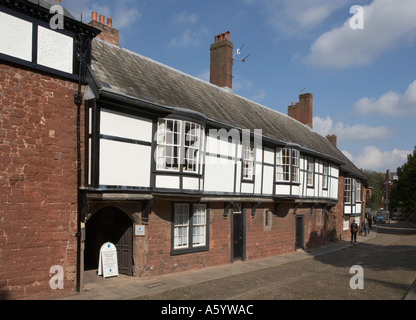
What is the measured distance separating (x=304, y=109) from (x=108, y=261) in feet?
74.9

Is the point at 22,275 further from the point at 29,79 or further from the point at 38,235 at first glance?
the point at 29,79

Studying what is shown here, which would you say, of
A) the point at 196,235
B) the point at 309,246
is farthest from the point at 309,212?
the point at 196,235

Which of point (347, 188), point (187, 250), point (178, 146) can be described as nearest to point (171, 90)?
point (178, 146)

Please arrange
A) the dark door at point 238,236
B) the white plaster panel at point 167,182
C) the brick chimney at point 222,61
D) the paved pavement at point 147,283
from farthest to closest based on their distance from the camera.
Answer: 1. the brick chimney at point 222,61
2. the dark door at point 238,236
3. the white plaster panel at point 167,182
4. the paved pavement at point 147,283

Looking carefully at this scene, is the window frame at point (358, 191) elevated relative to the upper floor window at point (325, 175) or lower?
lower

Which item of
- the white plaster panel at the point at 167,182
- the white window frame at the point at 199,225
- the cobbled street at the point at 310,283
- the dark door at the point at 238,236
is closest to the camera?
the cobbled street at the point at 310,283

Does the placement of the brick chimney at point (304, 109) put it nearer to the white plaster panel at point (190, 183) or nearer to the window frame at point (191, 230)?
the window frame at point (191, 230)

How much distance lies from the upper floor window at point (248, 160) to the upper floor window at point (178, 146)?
375cm

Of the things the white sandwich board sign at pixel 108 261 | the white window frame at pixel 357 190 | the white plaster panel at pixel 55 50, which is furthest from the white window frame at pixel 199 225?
the white window frame at pixel 357 190

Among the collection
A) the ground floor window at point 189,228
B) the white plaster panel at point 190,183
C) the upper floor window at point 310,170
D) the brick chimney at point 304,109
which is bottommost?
the ground floor window at point 189,228

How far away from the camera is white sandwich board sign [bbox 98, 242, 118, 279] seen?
37.6ft

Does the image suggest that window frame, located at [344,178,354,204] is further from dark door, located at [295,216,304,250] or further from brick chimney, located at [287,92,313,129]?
dark door, located at [295,216,304,250]

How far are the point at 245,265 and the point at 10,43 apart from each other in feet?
37.6

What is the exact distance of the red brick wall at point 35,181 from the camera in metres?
8.47
